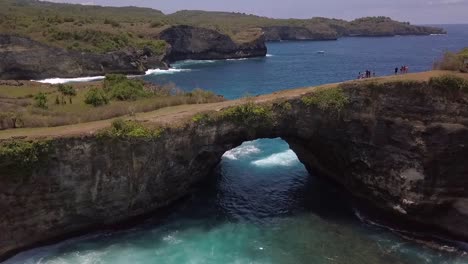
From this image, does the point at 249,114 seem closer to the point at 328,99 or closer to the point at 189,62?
the point at 328,99

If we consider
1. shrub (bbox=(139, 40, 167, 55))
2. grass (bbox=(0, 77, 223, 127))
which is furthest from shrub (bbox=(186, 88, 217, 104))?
shrub (bbox=(139, 40, 167, 55))

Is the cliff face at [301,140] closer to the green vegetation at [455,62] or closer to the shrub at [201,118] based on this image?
the shrub at [201,118]

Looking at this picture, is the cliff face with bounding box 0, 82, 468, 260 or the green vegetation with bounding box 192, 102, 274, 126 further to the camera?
the green vegetation with bounding box 192, 102, 274, 126

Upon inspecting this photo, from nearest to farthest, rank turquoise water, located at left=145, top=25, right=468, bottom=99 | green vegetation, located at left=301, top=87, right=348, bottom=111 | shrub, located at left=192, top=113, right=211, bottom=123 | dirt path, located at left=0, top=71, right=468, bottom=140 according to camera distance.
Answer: dirt path, located at left=0, top=71, right=468, bottom=140 → shrub, located at left=192, top=113, right=211, bottom=123 → green vegetation, located at left=301, top=87, right=348, bottom=111 → turquoise water, located at left=145, top=25, right=468, bottom=99

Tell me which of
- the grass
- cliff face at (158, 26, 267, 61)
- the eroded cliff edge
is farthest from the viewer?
cliff face at (158, 26, 267, 61)

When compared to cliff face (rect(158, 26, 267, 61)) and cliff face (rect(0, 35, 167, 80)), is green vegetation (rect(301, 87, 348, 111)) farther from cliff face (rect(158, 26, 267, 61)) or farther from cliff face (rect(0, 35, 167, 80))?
cliff face (rect(158, 26, 267, 61))

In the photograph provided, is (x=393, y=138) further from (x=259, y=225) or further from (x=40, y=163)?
(x=40, y=163)
